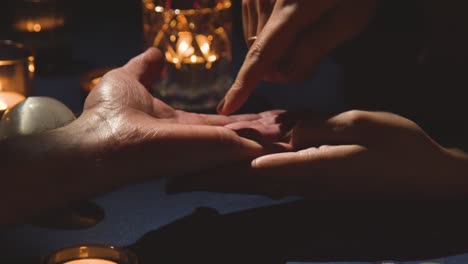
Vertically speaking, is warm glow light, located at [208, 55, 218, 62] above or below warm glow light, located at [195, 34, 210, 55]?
below

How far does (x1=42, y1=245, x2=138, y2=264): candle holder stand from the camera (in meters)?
0.83

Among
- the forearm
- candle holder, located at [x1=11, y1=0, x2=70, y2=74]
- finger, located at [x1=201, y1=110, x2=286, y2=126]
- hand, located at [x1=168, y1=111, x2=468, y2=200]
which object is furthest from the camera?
candle holder, located at [x1=11, y1=0, x2=70, y2=74]

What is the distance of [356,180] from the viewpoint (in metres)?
1.09

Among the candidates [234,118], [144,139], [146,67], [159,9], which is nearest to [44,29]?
[159,9]

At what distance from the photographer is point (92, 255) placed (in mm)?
853

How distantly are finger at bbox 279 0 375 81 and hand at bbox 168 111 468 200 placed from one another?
146 mm

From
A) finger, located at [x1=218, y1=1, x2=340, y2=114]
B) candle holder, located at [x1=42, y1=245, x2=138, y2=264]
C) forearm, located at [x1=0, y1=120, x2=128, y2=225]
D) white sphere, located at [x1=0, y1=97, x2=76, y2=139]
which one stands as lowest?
candle holder, located at [x1=42, y1=245, x2=138, y2=264]

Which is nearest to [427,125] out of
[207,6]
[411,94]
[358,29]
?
[411,94]

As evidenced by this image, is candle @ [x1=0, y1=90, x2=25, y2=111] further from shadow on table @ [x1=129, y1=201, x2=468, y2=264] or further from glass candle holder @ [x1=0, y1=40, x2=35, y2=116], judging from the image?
shadow on table @ [x1=129, y1=201, x2=468, y2=264]

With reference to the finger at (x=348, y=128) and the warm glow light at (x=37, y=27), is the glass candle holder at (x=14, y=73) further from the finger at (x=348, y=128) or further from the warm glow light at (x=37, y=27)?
the finger at (x=348, y=128)

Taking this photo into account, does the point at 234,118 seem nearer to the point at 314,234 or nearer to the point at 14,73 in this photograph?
the point at 314,234

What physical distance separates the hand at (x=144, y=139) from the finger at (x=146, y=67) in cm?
7

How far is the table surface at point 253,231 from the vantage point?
95cm

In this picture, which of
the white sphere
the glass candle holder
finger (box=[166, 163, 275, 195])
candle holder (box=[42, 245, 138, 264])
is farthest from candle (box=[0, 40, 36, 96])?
candle holder (box=[42, 245, 138, 264])
